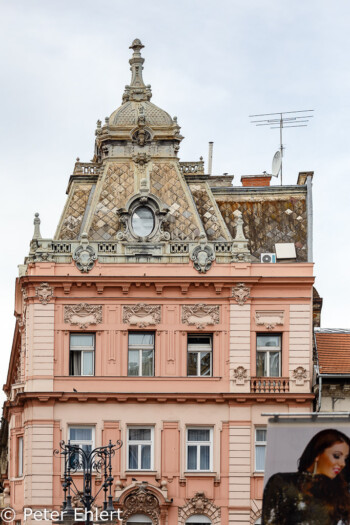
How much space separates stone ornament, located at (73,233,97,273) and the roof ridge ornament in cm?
755

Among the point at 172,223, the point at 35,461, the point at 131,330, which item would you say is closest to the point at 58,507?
the point at 35,461

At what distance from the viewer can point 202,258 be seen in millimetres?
77188

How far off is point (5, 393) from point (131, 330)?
21914 mm

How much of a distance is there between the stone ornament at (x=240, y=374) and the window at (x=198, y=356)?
1120 mm

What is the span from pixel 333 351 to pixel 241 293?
15.6 feet

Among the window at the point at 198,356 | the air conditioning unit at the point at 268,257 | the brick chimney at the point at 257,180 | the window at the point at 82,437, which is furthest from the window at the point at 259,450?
the brick chimney at the point at 257,180

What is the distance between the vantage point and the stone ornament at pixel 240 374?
76.4 m

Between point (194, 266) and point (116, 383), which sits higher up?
point (194, 266)

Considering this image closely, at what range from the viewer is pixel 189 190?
80.1 m

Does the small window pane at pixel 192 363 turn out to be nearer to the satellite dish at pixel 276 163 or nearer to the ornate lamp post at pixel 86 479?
the ornate lamp post at pixel 86 479

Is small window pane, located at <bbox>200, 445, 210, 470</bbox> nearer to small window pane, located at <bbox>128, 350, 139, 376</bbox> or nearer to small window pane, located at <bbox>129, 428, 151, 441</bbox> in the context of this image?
small window pane, located at <bbox>129, 428, 151, 441</bbox>

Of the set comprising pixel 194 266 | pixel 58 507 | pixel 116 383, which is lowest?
pixel 58 507

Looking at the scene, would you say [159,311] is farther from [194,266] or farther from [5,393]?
[5,393]

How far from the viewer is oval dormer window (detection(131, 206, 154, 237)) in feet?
256
